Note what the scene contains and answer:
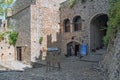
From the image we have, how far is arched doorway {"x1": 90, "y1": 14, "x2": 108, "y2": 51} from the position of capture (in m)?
18.2

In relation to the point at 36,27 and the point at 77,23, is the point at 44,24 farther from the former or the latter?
the point at 77,23

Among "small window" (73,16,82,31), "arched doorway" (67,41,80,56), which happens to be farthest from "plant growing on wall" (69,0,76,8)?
"arched doorway" (67,41,80,56)

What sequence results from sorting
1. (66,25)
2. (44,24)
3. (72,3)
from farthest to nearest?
(66,25) < (44,24) < (72,3)

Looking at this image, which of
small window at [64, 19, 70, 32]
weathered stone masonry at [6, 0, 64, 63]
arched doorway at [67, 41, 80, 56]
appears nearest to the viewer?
arched doorway at [67, 41, 80, 56]

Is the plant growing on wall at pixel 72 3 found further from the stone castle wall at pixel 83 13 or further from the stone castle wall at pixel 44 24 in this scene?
the stone castle wall at pixel 44 24

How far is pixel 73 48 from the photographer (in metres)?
20.0

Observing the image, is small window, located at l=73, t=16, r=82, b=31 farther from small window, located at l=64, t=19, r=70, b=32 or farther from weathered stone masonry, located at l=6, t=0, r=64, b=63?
weathered stone masonry, located at l=6, t=0, r=64, b=63

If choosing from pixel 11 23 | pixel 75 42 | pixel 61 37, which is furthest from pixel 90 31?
pixel 11 23

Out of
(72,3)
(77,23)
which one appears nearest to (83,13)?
(77,23)

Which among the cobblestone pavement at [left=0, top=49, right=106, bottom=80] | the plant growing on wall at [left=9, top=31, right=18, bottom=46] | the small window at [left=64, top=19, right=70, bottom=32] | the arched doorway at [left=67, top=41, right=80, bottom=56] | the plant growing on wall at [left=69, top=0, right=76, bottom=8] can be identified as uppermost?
the plant growing on wall at [left=69, top=0, right=76, bottom=8]

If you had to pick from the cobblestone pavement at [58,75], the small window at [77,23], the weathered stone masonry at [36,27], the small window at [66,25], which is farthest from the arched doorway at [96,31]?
the cobblestone pavement at [58,75]

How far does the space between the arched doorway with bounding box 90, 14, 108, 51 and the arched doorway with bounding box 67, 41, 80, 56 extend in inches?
67.0

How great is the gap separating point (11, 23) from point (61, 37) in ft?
20.4

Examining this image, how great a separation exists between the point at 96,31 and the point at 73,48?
2.82m
